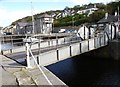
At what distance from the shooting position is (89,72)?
25.3 metres

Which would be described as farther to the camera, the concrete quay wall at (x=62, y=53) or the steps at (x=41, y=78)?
the concrete quay wall at (x=62, y=53)

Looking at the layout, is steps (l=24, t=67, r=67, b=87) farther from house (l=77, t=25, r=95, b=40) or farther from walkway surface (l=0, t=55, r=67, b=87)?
house (l=77, t=25, r=95, b=40)

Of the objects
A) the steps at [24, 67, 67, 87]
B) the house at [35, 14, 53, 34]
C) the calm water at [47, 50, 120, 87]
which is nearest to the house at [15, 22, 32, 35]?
the house at [35, 14, 53, 34]

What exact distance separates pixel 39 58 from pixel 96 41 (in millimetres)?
12347

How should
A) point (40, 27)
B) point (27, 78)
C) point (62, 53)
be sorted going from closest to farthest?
1. point (27, 78)
2. point (62, 53)
3. point (40, 27)

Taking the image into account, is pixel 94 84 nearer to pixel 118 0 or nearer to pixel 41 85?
pixel 41 85

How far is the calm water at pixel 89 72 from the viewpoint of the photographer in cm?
2053

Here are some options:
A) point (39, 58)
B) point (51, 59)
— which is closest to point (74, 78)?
point (51, 59)

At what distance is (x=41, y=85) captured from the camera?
23.5ft

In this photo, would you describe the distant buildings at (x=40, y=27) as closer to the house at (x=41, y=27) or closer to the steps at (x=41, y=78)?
the house at (x=41, y=27)

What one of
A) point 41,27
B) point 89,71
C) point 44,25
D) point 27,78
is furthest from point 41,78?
point 44,25

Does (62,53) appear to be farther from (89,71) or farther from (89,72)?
(89,71)

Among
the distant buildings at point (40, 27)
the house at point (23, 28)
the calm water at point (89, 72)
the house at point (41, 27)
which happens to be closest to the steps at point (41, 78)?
the calm water at point (89, 72)

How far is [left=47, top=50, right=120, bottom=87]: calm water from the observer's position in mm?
20531
